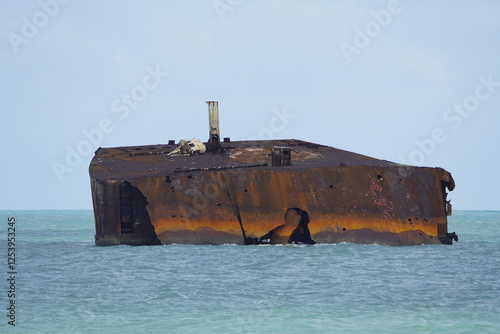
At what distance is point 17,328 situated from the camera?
14383 mm

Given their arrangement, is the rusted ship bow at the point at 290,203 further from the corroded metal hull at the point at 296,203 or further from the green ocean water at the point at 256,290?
the green ocean water at the point at 256,290

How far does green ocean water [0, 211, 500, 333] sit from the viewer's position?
1462cm

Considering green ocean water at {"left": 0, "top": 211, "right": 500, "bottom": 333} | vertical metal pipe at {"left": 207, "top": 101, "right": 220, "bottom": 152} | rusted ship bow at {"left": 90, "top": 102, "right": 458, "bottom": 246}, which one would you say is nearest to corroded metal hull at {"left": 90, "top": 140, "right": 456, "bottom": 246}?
rusted ship bow at {"left": 90, "top": 102, "right": 458, "bottom": 246}

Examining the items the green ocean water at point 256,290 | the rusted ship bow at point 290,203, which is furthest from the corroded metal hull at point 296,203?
the green ocean water at point 256,290

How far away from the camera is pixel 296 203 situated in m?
24.2

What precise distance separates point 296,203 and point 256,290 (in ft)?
21.0

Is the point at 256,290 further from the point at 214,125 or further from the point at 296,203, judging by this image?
the point at 214,125

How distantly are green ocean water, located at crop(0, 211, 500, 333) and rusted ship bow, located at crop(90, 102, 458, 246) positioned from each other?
435mm

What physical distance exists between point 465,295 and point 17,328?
8.01 meters

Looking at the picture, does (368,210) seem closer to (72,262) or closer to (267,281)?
(267,281)

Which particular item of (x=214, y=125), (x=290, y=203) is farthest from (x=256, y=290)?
(x=214, y=125)

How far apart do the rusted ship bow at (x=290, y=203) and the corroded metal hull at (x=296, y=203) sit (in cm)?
3

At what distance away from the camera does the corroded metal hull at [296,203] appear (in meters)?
24.0

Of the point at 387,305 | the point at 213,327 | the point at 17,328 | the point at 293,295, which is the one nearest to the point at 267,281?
the point at 293,295
